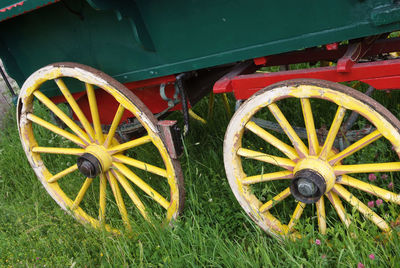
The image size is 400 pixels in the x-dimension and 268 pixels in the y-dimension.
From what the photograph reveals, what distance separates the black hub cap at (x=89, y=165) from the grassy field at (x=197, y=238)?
406 mm

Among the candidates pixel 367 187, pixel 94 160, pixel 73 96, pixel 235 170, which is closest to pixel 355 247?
pixel 367 187

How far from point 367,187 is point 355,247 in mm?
295

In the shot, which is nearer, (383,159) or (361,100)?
(361,100)

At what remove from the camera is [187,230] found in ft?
7.26

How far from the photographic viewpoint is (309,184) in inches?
69.9

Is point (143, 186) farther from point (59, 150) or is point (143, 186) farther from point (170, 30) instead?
point (170, 30)

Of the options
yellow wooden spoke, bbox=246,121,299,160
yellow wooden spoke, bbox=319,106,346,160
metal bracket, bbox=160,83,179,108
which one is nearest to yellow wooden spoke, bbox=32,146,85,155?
metal bracket, bbox=160,83,179,108

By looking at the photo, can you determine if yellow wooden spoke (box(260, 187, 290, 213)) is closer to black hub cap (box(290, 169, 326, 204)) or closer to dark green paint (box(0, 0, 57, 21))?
black hub cap (box(290, 169, 326, 204))

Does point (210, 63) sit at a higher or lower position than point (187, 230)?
higher

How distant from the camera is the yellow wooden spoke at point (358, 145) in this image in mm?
1671

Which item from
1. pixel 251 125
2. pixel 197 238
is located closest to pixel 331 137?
pixel 251 125

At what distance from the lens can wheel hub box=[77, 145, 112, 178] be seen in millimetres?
2281

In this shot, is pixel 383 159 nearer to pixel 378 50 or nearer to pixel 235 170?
pixel 378 50

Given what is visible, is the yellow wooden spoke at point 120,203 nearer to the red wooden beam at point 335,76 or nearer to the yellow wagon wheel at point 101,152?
the yellow wagon wheel at point 101,152
